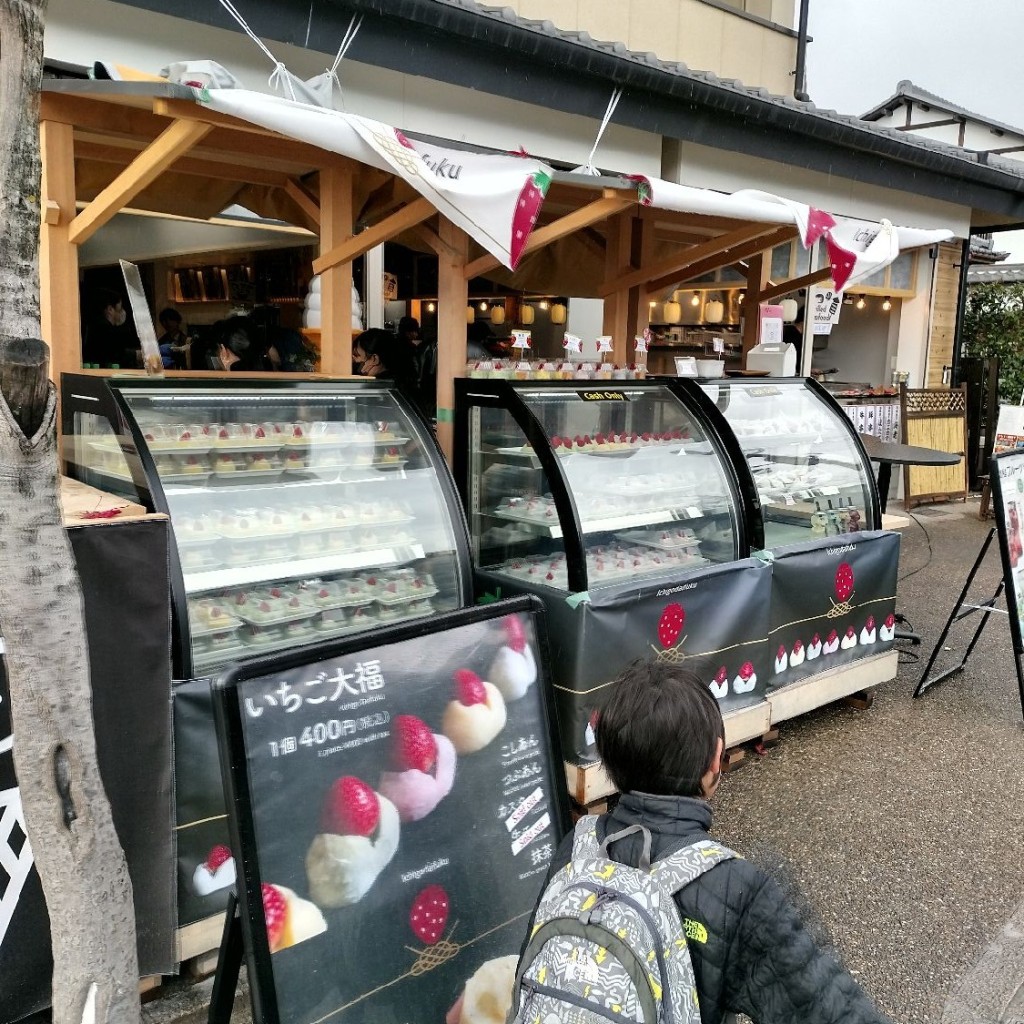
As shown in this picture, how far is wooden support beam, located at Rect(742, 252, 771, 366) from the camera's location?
7.63 metres

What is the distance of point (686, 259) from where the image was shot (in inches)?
230

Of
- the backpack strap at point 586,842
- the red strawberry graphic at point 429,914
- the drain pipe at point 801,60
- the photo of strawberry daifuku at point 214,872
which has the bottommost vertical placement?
the photo of strawberry daifuku at point 214,872

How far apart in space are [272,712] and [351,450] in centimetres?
193

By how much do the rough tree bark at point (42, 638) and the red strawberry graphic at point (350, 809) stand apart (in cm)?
49

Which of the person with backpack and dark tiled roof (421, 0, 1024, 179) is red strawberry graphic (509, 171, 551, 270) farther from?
dark tiled roof (421, 0, 1024, 179)

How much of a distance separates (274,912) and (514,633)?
1.01 meters

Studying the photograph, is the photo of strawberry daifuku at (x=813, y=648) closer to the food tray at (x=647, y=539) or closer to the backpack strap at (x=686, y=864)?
the food tray at (x=647, y=539)

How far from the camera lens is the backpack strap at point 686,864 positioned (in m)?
1.63

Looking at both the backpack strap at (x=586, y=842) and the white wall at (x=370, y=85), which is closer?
the backpack strap at (x=586, y=842)

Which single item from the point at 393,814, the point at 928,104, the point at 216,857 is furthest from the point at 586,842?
the point at 928,104

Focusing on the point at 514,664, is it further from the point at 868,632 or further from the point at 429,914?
the point at 868,632

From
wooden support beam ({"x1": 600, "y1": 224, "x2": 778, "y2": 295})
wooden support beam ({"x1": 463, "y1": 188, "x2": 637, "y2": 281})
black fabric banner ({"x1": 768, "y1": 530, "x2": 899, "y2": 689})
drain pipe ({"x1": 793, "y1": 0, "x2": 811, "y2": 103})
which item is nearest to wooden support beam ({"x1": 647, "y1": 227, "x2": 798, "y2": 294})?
wooden support beam ({"x1": 600, "y1": 224, "x2": 778, "y2": 295})

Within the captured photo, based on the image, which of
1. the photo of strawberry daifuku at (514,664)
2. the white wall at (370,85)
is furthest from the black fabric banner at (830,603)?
the white wall at (370,85)

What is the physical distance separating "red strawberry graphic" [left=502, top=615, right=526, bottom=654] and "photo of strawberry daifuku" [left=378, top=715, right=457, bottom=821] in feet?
1.22
